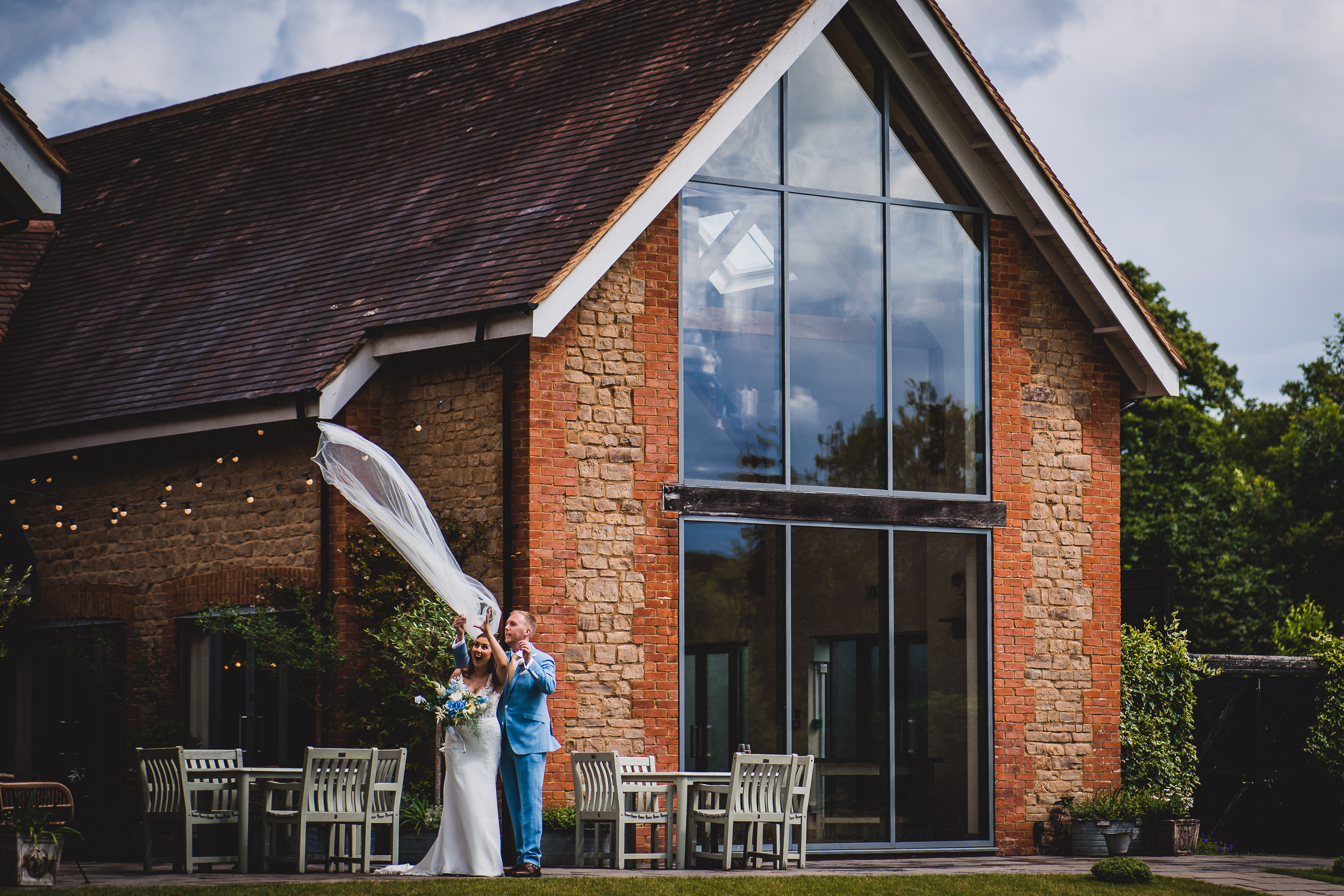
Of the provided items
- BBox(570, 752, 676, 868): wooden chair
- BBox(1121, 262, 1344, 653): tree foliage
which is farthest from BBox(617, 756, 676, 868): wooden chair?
BBox(1121, 262, 1344, 653): tree foliage

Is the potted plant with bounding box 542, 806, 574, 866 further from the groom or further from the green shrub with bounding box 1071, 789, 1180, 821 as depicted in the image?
the green shrub with bounding box 1071, 789, 1180, 821

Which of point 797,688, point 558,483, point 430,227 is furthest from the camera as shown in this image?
point 430,227

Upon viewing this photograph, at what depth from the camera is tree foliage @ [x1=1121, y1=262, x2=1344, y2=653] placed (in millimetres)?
31719

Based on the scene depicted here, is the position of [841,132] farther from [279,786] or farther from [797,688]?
[279,786]

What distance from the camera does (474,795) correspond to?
414 inches

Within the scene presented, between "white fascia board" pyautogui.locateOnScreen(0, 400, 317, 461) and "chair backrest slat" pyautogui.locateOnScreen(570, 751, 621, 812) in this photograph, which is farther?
"white fascia board" pyautogui.locateOnScreen(0, 400, 317, 461)

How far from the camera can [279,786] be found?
36.1 feet

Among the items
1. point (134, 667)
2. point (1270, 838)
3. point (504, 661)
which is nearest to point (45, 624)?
point (134, 667)

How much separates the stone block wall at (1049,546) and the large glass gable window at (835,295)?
0.29 meters

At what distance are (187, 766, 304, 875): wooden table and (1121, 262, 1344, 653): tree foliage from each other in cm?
2347

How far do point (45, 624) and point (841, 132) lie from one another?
900 centimetres

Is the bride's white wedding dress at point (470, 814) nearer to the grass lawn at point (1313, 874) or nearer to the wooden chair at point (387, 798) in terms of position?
the wooden chair at point (387, 798)

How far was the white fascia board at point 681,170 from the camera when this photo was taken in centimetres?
1200

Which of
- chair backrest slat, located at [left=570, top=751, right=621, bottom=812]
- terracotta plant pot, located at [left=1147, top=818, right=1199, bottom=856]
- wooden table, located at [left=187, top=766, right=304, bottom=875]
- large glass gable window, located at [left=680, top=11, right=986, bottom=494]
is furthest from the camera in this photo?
terracotta plant pot, located at [left=1147, top=818, right=1199, bottom=856]
